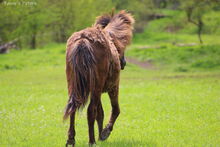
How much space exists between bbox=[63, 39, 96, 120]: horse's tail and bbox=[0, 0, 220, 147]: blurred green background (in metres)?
1.20

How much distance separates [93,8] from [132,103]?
31.8 meters

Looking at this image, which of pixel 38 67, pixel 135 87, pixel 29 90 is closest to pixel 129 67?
pixel 38 67

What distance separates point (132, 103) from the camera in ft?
40.5

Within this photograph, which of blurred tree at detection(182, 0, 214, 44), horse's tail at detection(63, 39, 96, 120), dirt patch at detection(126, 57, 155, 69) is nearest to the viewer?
horse's tail at detection(63, 39, 96, 120)

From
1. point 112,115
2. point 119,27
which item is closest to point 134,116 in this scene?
point 112,115

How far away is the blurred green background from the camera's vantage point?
24.7 ft

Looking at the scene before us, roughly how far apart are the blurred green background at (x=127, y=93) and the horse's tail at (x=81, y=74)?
1.20 m

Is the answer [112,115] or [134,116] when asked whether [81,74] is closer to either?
[112,115]

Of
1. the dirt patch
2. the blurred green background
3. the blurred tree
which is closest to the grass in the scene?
the blurred green background

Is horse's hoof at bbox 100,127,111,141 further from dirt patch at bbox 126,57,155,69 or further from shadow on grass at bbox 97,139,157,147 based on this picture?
dirt patch at bbox 126,57,155,69

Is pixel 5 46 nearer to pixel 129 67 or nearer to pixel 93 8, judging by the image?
pixel 93 8

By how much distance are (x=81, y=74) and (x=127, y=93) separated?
923cm

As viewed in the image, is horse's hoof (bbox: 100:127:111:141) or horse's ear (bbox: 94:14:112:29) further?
horse's ear (bbox: 94:14:112:29)

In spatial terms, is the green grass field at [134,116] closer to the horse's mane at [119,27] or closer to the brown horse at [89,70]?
the brown horse at [89,70]
